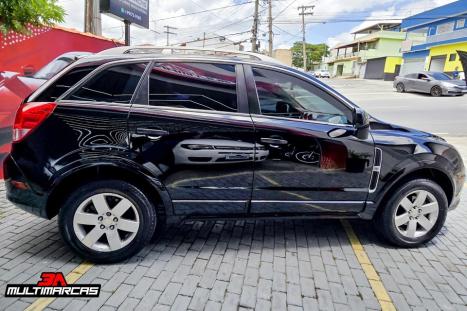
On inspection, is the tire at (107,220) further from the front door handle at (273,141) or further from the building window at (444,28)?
the building window at (444,28)

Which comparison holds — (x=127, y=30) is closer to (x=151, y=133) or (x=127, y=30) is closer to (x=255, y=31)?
(x=151, y=133)

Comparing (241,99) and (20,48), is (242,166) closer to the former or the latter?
(241,99)

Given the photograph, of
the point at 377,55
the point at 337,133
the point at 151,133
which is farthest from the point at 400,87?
the point at 377,55

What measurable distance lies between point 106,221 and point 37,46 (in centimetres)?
367

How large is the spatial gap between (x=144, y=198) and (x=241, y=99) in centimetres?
121

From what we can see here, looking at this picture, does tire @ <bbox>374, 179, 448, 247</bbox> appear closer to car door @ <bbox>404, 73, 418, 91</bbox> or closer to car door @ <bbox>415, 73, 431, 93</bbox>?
car door @ <bbox>415, 73, 431, 93</bbox>

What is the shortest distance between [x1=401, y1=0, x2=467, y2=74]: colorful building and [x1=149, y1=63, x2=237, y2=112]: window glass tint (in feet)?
97.0

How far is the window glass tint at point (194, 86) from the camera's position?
9.11 feet

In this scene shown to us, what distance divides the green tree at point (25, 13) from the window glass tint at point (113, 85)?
57.8 inches

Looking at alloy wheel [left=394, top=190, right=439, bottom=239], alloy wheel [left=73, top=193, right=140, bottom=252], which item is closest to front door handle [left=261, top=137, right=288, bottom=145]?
alloy wheel [left=73, top=193, right=140, bottom=252]

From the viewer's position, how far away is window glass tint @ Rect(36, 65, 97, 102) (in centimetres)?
266

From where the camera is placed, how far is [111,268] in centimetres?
280

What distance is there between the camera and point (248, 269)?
112 inches

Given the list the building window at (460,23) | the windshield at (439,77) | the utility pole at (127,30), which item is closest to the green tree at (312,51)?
the building window at (460,23)
